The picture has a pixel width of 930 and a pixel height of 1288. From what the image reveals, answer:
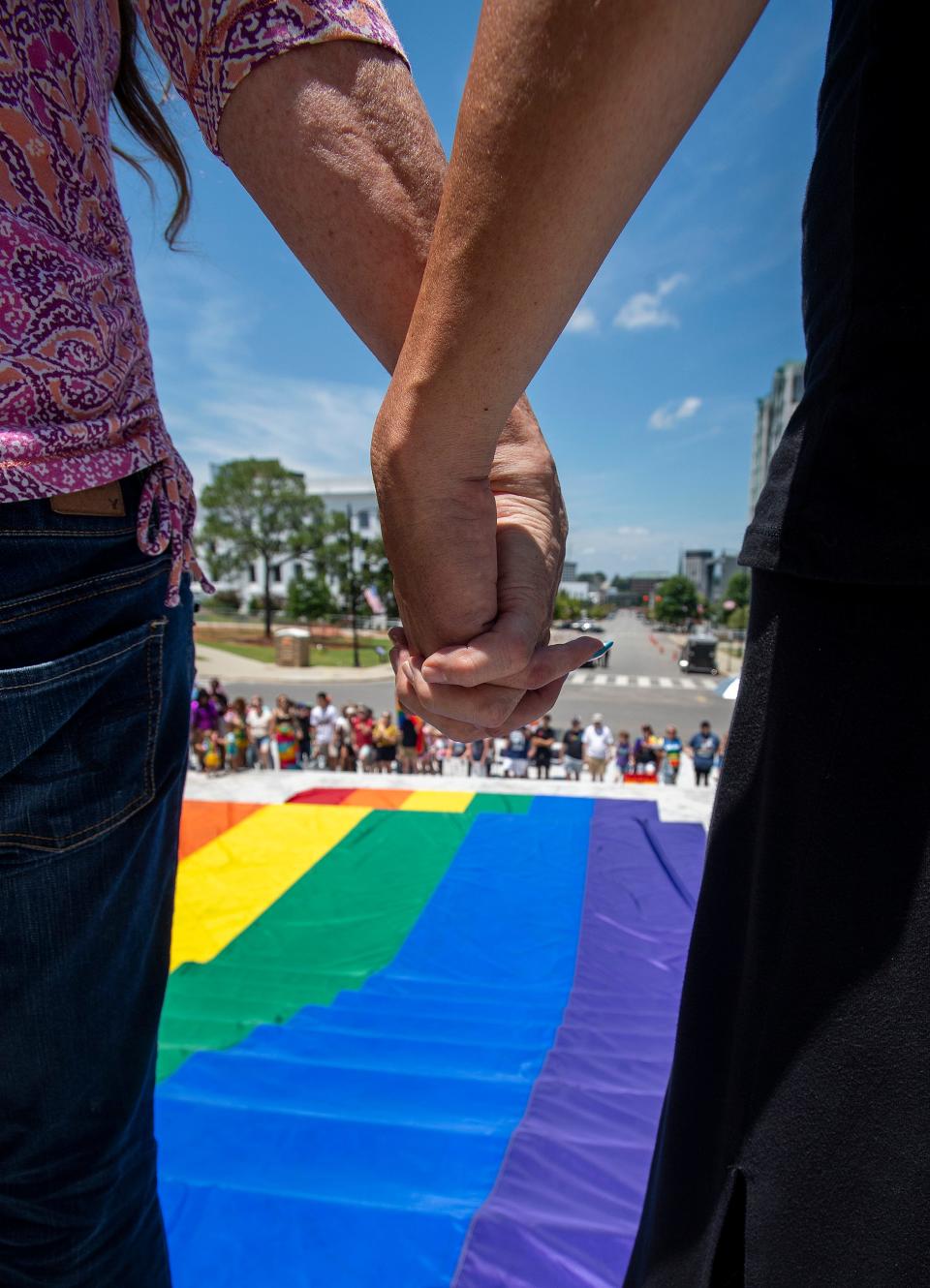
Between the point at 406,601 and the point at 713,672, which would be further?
the point at 713,672

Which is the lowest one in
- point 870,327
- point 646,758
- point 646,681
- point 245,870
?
point 646,681

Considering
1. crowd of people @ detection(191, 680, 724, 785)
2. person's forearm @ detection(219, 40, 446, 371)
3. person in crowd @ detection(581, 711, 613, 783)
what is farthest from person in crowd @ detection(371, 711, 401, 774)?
person's forearm @ detection(219, 40, 446, 371)

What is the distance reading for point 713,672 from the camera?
3478 cm

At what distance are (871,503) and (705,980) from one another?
588 millimetres

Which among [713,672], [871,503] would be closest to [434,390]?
[871,503]

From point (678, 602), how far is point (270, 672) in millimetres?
56229

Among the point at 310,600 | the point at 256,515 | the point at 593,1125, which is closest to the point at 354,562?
the point at 310,600

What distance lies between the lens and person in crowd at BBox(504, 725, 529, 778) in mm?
11438

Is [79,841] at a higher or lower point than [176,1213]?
higher

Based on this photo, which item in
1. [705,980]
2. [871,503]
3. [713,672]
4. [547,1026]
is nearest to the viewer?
[871,503]

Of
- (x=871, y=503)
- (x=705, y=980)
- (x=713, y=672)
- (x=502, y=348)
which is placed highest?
(x=502, y=348)

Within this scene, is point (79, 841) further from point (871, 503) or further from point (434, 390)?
point (871, 503)

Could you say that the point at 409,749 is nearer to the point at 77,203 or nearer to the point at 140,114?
the point at 140,114

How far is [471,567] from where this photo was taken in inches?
34.5
